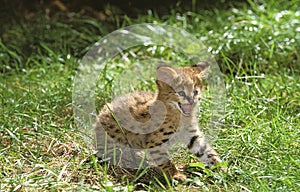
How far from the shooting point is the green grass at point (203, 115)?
4102 millimetres

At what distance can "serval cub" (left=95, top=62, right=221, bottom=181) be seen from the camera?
4.38 meters

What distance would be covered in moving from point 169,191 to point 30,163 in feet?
3.95

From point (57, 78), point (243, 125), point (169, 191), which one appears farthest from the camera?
point (57, 78)

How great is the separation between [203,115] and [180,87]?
0.80 m

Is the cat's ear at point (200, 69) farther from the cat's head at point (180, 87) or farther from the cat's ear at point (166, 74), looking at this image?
the cat's ear at point (166, 74)

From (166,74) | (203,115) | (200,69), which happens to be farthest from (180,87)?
(203,115)

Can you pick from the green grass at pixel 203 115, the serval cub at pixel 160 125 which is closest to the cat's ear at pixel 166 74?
the serval cub at pixel 160 125

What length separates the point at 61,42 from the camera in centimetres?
719

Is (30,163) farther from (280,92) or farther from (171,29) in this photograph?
(171,29)

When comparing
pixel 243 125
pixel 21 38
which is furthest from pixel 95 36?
pixel 243 125

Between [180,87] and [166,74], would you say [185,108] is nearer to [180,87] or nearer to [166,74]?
[180,87]

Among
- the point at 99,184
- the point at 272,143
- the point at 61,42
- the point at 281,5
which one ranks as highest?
the point at 281,5

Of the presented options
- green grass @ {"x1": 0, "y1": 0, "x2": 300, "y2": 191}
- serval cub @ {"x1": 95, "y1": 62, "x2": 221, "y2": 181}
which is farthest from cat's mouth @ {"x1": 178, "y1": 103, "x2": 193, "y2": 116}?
green grass @ {"x1": 0, "y1": 0, "x2": 300, "y2": 191}

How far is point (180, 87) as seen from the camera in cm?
438
